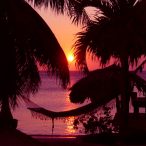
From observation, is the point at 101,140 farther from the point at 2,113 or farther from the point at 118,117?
the point at 2,113

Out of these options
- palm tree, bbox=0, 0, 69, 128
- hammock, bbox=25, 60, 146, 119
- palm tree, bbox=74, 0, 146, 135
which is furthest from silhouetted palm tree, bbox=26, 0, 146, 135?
hammock, bbox=25, 60, 146, 119

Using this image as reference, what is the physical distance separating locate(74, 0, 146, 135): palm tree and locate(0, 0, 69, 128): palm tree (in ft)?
1.70

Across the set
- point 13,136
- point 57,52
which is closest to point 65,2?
point 57,52

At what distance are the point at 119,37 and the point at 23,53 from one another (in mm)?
1610

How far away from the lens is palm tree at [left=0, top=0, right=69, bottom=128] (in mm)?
7684

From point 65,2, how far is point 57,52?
91 cm

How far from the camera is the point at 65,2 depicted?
8.57 metres

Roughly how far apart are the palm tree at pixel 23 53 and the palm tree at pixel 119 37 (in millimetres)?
520

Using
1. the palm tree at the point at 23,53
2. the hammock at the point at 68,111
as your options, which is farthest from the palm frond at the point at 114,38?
the hammock at the point at 68,111

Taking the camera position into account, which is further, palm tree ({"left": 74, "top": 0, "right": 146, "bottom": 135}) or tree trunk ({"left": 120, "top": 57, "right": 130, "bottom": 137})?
tree trunk ({"left": 120, "top": 57, "right": 130, "bottom": 137})

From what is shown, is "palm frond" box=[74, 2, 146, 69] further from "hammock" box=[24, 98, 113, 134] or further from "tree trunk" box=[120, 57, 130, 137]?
"hammock" box=[24, 98, 113, 134]

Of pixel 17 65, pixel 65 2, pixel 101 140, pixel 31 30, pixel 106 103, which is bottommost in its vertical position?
pixel 101 140

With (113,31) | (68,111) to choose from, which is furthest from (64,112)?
(113,31)

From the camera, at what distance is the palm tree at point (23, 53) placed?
7.68 metres
